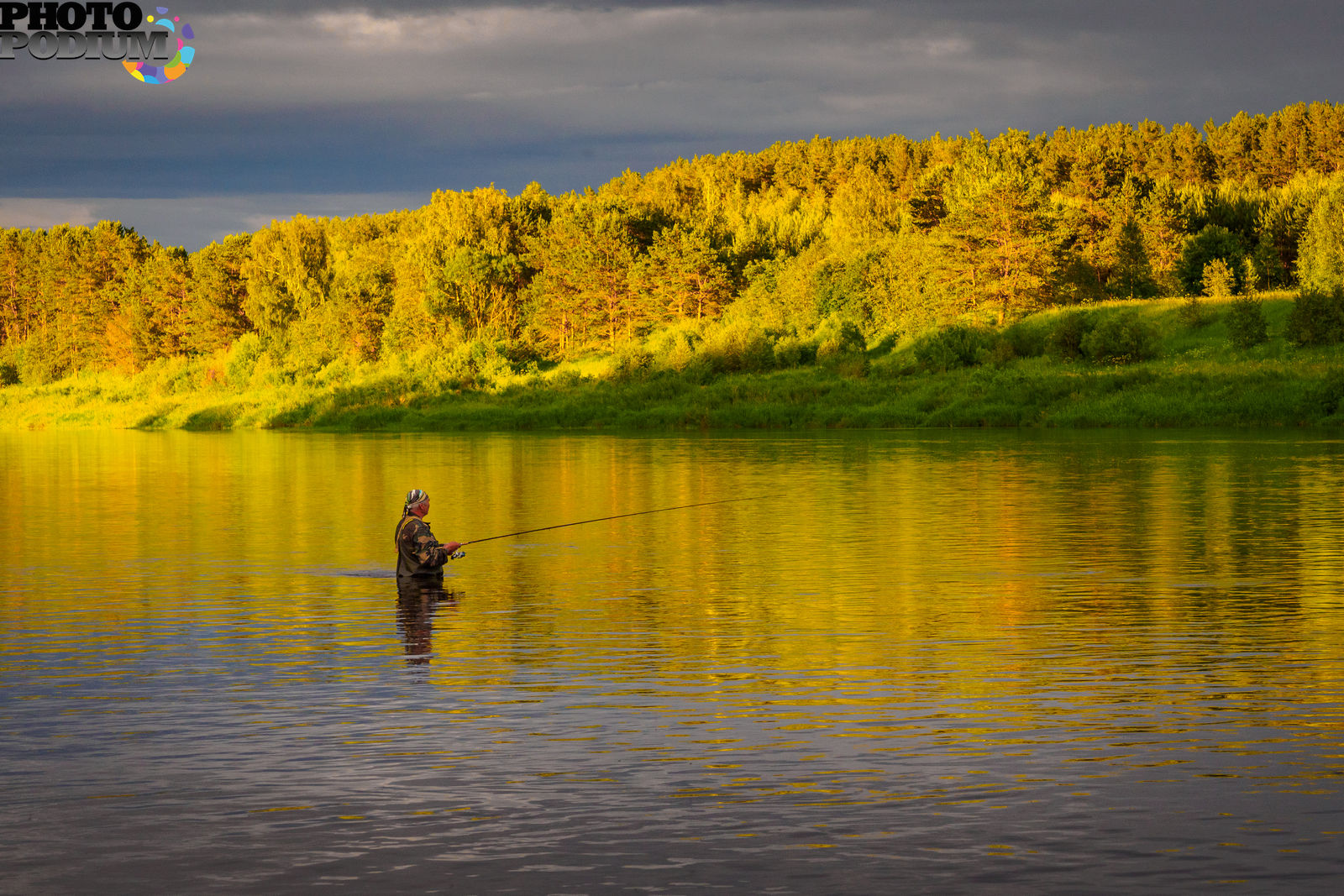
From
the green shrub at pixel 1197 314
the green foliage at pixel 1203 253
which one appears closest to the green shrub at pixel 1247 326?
the green shrub at pixel 1197 314

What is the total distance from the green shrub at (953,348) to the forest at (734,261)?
3.01 metres

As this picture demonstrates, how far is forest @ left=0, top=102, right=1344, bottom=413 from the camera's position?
95.7m

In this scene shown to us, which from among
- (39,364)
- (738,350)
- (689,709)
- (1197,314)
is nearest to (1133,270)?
(1197,314)

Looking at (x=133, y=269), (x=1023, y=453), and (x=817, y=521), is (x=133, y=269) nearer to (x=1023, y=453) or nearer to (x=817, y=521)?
(x=1023, y=453)

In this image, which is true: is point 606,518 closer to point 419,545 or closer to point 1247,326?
point 419,545

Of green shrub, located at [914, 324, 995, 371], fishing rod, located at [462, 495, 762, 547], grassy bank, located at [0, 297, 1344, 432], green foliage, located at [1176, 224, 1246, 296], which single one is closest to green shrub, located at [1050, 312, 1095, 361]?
grassy bank, located at [0, 297, 1344, 432]

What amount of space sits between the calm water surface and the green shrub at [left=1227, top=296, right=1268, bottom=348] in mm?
50376

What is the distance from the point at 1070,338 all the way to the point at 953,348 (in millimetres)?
6778

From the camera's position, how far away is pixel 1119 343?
81188mm

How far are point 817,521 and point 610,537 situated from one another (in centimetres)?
469

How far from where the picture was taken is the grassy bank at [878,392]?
7394 centimetres

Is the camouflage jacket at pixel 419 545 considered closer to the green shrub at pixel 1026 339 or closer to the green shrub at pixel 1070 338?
the green shrub at pixel 1070 338

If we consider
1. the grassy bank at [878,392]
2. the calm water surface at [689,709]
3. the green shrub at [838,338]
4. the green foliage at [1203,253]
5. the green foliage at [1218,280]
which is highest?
the green foliage at [1203,253]

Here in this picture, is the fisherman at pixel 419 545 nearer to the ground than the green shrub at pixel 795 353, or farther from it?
nearer to the ground
